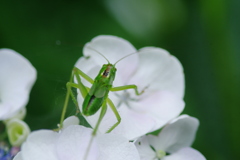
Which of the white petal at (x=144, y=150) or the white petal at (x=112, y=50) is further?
the white petal at (x=112, y=50)

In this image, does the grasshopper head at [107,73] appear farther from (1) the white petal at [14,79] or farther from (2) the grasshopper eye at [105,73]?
(1) the white petal at [14,79]

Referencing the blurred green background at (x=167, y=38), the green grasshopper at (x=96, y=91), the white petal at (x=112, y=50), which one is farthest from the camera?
the blurred green background at (x=167, y=38)

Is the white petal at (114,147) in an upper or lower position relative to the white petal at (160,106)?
upper

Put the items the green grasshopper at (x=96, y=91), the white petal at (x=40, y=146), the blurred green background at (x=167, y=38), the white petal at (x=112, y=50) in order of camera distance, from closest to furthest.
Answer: the white petal at (x=40, y=146), the green grasshopper at (x=96, y=91), the white petal at (x=112, y=50), the blurred green background at (x=167, y=38)

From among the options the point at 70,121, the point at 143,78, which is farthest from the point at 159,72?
the point at 70,121

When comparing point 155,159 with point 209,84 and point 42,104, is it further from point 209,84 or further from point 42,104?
point 209,84

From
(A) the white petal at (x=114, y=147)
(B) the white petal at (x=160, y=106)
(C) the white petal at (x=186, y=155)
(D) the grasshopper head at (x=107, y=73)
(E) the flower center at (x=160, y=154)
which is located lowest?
(E) the flower center at (x=160, y=154)

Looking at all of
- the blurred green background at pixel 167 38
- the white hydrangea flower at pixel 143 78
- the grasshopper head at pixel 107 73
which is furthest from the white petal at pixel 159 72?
the blurred green background at pixel 167 38

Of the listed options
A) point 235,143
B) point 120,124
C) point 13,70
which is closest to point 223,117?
point 235,143
